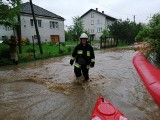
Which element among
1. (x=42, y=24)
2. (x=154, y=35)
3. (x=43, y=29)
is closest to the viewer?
(x=154, y=35)

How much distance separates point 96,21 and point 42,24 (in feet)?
93.7

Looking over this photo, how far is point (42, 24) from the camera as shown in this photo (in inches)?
1385

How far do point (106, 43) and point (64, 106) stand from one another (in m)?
24.2

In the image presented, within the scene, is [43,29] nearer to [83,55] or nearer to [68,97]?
[83,55]

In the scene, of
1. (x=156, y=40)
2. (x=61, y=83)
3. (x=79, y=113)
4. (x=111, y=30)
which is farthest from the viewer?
(x=111, y=30)

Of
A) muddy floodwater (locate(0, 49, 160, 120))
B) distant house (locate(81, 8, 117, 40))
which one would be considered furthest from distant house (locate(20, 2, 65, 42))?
muddy floodwater (locate(0, 49, 160, 120))

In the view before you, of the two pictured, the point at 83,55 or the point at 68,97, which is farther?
the point at 83,55

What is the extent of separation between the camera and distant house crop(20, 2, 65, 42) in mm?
32281

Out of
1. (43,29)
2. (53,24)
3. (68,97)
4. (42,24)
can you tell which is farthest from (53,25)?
(68,97)

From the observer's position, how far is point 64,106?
540cm

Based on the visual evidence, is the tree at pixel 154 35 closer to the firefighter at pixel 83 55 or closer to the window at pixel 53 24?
the firefighter at pixel 83 55

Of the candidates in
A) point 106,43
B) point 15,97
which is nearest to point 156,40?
point 15,97

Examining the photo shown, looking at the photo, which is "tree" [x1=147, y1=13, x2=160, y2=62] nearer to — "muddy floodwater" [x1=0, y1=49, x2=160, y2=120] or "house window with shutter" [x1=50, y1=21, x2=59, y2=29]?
"muddy floodwater" [x1=0, y1=49, x2=160, y2=120]

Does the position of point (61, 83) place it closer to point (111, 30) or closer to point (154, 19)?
point (154, 19)
